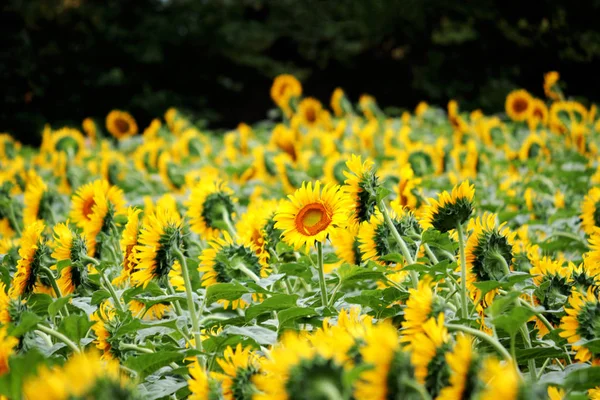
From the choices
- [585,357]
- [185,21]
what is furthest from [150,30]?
[585,357]

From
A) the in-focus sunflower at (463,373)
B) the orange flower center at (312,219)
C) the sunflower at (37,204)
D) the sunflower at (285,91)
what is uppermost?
the sunflower at (285,91)

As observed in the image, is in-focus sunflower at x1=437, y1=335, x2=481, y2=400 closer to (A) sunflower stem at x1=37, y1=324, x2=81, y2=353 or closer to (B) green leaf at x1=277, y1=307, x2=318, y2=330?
(B) green leaf at x1=277, y1=307, x2=318, y2=330

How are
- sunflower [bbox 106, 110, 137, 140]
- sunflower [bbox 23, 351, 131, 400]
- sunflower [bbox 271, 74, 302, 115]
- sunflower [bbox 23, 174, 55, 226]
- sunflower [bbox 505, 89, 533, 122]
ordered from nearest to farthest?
sunflower [bbox 23, 351, 131, 400] → sunflower [bbox 23, 174, 55, 226] → sunflower [bbox 505, 89, 533, 122] → sunflower [bbox 271, 74, 302, 115] → sunflower [bbox 106, 110, 137, 140]

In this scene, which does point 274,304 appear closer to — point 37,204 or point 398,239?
point 398,239

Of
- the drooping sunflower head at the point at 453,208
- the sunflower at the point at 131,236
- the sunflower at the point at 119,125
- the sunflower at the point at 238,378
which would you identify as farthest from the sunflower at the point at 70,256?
the sunflower at the point at 119,125

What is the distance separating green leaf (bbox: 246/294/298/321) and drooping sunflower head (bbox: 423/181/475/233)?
0.35 m

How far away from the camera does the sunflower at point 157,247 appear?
1.59 metres

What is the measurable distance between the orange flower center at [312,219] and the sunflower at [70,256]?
51 centimetres

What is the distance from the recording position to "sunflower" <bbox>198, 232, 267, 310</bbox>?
1.83 metres

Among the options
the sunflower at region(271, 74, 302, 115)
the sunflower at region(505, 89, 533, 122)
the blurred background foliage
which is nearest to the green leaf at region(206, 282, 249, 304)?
the sunflower at region(505, 89, 533, 122)

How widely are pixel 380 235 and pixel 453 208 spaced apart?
286 mm

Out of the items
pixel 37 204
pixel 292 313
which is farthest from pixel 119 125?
pixel 292 313

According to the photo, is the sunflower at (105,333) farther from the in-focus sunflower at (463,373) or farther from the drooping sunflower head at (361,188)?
the in-focus sunflower at (463,373)

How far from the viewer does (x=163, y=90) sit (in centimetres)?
1052
